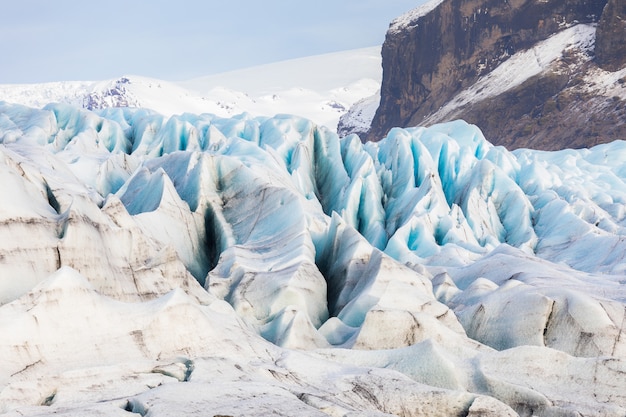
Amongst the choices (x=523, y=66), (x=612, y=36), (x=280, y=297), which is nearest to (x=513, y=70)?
(x=523, y=66)

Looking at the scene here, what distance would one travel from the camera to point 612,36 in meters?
86.5

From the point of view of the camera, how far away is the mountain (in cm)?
8431

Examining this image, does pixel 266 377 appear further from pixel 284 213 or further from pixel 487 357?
pixel 284 213

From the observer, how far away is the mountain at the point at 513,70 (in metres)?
84.3

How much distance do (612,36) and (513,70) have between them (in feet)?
45.0

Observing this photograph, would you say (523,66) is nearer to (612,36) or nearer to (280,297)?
(612,36)

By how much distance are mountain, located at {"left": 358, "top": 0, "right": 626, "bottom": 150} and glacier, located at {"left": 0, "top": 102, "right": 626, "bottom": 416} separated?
57.2 m

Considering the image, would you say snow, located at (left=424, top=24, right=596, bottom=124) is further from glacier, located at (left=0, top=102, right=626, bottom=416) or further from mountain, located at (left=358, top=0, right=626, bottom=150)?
glacier, located at (left=0, top=102, right=626, bottom=416)

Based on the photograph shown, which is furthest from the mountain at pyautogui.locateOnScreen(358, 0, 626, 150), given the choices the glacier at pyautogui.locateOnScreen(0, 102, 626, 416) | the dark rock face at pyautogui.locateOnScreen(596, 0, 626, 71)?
the glacier at pyautogui.locateOnScreen(0, 102, 626, 416)

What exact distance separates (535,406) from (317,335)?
16.2ft

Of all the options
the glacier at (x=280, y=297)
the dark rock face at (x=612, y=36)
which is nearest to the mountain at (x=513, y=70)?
the dark rock face at (x=612, y=36)

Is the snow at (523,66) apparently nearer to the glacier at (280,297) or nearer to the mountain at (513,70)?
the mountain at (513,70)

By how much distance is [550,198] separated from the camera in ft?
106

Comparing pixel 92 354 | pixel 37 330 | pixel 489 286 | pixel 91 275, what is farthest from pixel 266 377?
pixel 489 286
